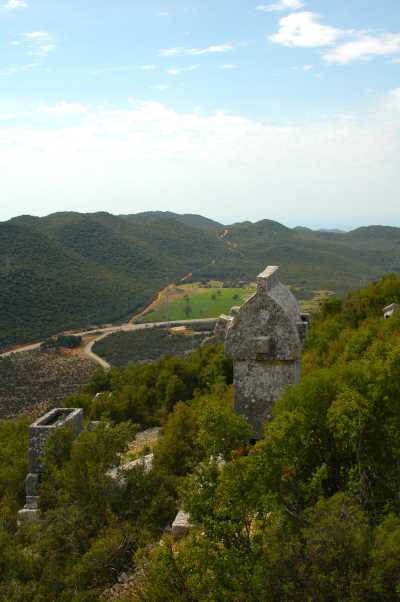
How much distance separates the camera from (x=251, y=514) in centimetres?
536

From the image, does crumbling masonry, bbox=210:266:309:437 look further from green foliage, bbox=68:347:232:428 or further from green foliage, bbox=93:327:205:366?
green foliage, bbox=93:327:205:366

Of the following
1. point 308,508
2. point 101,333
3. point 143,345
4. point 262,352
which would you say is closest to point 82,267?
point 101,333

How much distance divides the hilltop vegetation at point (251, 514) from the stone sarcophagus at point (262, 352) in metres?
1.25

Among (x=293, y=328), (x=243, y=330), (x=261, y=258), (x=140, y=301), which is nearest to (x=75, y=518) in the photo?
(x=243, y=330)

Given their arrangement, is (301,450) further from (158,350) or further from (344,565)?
(158,350)

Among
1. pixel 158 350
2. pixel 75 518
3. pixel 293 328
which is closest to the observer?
pixel 293 328

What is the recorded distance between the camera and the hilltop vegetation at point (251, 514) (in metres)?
4.59

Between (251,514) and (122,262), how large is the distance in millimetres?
93984

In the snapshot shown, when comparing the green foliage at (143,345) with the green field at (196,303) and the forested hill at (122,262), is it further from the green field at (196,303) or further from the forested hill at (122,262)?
the green field at (196,303)

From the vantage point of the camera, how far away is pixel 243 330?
8258mm

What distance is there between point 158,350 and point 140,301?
1126 inches

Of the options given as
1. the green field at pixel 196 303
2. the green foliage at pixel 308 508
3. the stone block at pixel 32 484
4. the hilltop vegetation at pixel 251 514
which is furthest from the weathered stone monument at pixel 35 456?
the green field at pixel 196 303

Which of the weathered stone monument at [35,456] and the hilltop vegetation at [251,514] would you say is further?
the weathered stone monument at [35,456]

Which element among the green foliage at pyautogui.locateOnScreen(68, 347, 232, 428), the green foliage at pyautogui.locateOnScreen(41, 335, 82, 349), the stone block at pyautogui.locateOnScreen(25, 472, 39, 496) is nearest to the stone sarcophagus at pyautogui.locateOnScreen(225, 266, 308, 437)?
the stone block at pyautogui.locateOnScreen(25, 472, 39, 496)
